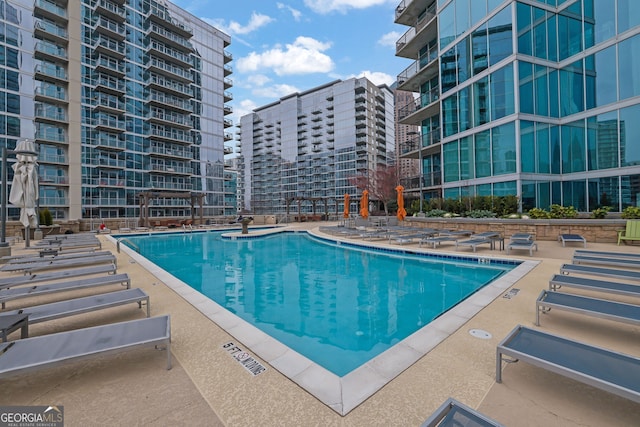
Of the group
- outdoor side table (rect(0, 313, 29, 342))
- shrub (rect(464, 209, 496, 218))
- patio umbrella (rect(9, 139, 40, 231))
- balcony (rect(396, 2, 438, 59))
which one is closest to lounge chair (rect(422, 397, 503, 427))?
outdoor side table (rect(0, 313, 29, 342))

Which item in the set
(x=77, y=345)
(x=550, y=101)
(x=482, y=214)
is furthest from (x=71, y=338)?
(x=550, y=101)

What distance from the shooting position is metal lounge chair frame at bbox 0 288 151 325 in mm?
3507

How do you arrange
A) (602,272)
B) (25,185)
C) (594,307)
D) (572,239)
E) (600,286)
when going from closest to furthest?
(594,307), (600,286), (602,272), (572,239), (25,185)

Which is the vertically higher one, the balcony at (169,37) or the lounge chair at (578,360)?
the balcony at (169,37)

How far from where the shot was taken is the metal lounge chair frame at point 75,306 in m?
3.51

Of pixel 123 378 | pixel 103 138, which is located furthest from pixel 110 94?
pixel 123 378

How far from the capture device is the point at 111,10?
31.6m

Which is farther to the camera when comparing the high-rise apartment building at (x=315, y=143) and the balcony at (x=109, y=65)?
the high-rise apartment building at (x=315, y=143)

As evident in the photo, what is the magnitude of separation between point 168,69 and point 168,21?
20.7 feet

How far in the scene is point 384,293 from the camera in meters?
6.68

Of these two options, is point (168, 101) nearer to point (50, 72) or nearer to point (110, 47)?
point (110, 47)

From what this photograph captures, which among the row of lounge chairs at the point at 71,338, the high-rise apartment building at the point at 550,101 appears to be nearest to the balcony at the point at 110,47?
the high-rise apartment building at the point at 550,101

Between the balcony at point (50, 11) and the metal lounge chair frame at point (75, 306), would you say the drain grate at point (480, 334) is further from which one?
the balcony at point (50, 11)

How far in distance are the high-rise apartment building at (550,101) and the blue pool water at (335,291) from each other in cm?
1031
